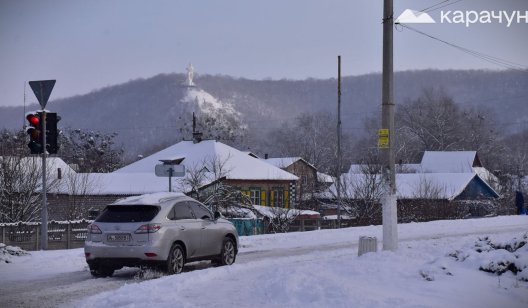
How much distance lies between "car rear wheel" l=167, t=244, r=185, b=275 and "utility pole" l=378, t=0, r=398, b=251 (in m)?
4.63

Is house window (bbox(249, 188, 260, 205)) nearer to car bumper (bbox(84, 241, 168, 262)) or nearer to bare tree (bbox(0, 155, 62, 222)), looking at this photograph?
bare tree (bbox(0, 155, 62, 222))

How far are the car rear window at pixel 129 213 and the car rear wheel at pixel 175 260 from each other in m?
0.84

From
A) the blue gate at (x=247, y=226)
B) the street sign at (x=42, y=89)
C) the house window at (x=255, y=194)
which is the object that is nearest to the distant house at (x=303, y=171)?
the house window at (x=255, y=194)

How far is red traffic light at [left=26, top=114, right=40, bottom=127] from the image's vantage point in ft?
65.9

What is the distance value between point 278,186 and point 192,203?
39418mm

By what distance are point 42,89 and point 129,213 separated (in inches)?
295

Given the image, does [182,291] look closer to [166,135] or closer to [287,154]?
[287,154]

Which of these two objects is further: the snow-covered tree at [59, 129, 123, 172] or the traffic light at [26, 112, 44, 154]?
the snow-covered tree at [59, 129, 123, 172]

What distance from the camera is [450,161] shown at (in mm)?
88375

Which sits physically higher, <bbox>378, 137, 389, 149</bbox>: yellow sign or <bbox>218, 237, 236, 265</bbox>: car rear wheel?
<bbox>378, 137, 389, 149</bbox>: yellow sign

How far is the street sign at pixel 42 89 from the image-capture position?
20312mm

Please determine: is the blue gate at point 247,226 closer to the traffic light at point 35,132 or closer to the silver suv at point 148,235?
the traffic light at point 35,132

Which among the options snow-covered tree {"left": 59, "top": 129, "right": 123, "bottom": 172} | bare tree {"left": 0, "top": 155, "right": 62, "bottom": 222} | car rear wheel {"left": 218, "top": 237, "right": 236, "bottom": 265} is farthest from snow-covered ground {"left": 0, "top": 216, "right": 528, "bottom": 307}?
snow-covered tree {"left": 59, "top": 129, "right": 123, "bottom": 172}

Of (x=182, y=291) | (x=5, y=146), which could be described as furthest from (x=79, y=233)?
(x=182, y=291)
